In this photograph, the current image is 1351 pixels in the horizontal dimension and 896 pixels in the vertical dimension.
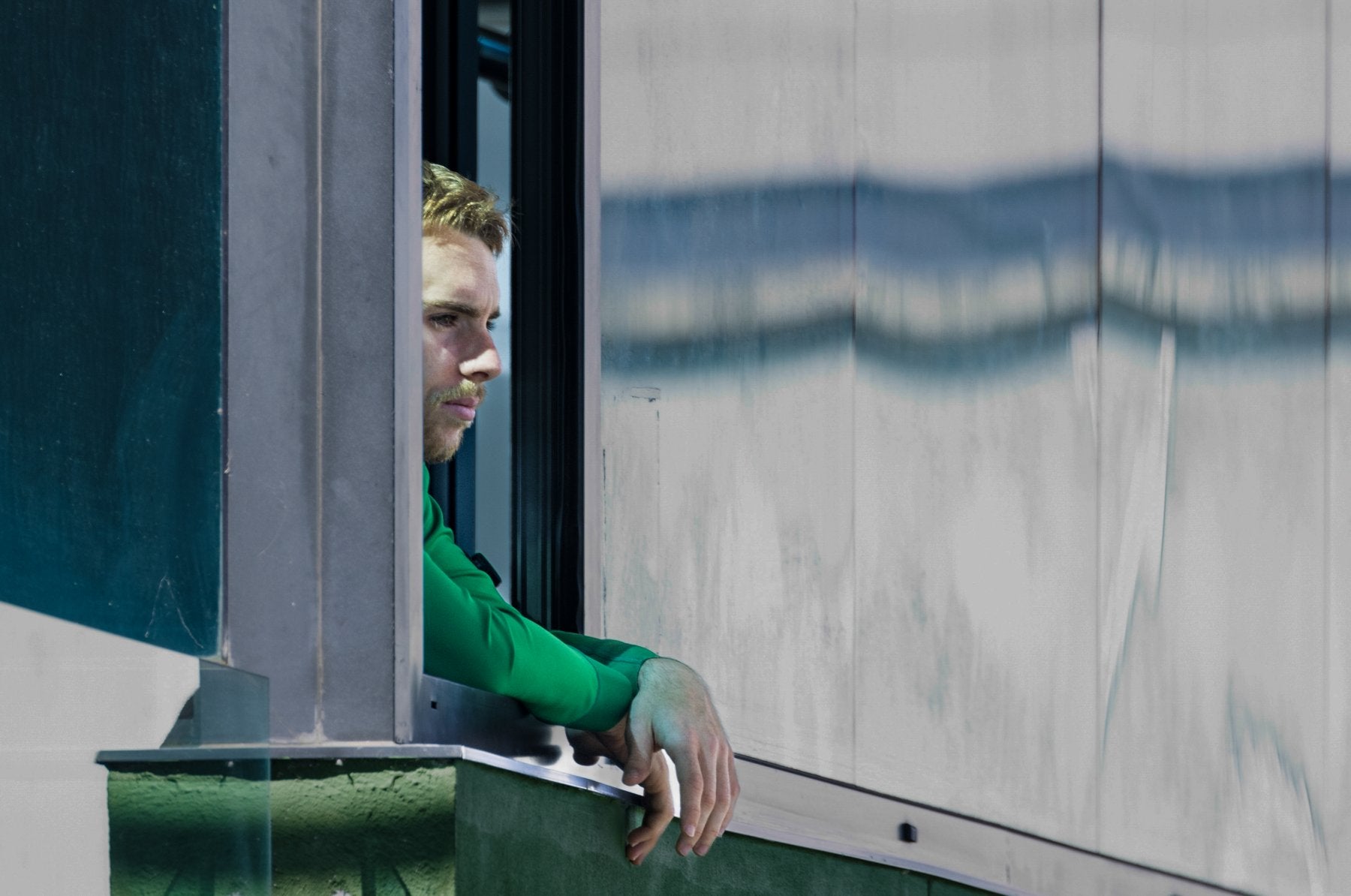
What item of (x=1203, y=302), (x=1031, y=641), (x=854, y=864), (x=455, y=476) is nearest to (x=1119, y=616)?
(x=1031, y=641)

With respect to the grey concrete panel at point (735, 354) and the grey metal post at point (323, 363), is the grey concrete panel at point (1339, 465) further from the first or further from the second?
the grey metal post at point (323, 363)

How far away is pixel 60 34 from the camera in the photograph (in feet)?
5.08

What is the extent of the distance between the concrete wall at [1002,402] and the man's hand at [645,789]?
14.1 inches

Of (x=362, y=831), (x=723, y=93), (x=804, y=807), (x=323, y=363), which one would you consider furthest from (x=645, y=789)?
(x=723, y=93)

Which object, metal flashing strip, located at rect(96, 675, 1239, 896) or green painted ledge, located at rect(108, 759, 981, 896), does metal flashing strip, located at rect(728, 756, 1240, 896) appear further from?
green painted ledge, located at rect(108, 759, 981, 896)

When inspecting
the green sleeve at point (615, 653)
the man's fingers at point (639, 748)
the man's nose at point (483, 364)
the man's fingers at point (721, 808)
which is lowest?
the man's fingers at point (721, 808)

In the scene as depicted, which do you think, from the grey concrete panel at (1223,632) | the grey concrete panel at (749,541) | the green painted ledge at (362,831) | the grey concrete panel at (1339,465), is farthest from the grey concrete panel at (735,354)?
the grey concrete panel at (1339,465)

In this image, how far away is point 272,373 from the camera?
1579 mm

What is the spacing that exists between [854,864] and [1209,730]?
1.16 m

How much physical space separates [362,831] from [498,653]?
0.99ft

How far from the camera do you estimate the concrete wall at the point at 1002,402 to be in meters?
2.55

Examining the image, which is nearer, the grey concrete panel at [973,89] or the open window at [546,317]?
the open window at [546,317]

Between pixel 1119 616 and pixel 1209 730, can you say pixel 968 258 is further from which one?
pixel 1209 730

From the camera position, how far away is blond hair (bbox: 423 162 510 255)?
2.36 meters
